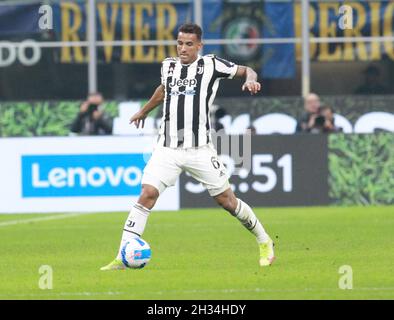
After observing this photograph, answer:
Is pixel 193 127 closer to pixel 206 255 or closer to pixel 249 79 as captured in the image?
pixel 249 79

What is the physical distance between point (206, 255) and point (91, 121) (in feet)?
27.2

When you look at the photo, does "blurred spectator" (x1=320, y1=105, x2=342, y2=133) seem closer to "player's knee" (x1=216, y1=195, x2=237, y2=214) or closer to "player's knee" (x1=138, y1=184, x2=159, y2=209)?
"player's knee" (x1=216, y1=195, x2=237, y2=214)

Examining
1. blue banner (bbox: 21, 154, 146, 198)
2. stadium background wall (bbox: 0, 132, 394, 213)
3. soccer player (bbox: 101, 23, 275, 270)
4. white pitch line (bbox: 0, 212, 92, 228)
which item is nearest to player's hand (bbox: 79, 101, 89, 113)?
stadium background wall (bbox: 0, 132, 394, 213)

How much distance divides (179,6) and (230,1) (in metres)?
0.92

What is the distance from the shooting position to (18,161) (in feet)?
71.6

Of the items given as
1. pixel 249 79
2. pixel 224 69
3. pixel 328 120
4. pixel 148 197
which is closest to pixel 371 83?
pixel 328 120

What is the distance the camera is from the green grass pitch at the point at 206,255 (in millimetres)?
11328

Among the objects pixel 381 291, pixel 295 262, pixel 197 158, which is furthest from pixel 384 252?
pixel 381 291

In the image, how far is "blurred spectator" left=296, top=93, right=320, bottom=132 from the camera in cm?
2209

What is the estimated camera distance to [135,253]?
41.4 feet

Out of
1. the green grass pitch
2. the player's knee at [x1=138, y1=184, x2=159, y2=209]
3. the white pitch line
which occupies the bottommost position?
the white pitch line

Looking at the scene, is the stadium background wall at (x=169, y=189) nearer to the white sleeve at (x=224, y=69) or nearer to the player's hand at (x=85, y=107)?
the player's hand at (x=85, y=107)

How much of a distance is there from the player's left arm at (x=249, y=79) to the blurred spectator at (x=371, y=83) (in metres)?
13.1

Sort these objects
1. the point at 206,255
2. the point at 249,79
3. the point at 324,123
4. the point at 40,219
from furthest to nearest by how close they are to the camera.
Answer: the point at 324,123, the point at 40,219, the point at 206,255, the point at 249,79
